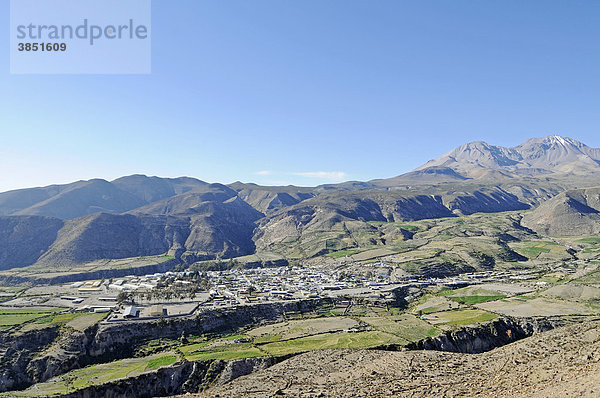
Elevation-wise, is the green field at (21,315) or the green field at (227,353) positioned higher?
the green field at (21,315)

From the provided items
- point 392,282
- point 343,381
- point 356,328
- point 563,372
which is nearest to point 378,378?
point 343,381

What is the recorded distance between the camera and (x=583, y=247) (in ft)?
566

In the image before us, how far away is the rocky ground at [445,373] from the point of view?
34656mm

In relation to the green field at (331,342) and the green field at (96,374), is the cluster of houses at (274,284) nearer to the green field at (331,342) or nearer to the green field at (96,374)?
the green field at (331,342)

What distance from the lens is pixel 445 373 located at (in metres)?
44.3

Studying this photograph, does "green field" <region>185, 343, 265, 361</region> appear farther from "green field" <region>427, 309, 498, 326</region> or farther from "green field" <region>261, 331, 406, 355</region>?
"green field" <region>427, 309, 498, 326</region>

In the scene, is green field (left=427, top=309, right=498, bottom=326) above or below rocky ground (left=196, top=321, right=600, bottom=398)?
below

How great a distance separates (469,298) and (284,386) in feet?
236

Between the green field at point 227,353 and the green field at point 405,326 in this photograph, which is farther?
the green field at point 405,326

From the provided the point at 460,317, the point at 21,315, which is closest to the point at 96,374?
the point at 21,315

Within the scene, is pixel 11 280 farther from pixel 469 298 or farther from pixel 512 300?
pixel 512 300

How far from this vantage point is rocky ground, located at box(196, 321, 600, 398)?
34656 millimetres

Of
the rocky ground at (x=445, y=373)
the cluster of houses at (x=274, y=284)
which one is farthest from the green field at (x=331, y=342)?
the cluster of houses at (x=274, y=284)

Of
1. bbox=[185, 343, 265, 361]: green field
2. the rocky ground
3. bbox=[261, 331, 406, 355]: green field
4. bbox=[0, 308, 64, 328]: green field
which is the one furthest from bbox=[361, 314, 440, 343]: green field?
bbox=[0, 308, 64, 328]: green field
